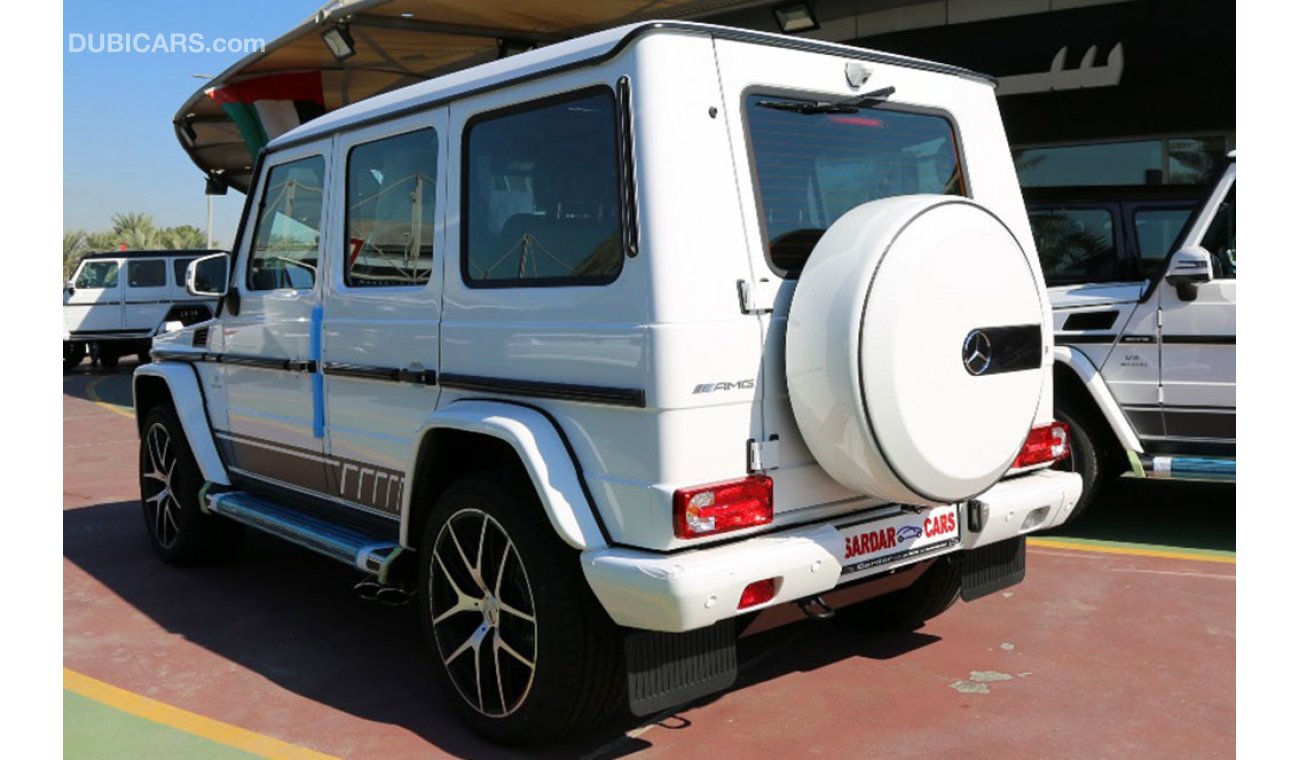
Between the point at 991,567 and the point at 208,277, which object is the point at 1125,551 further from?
the point at 208,277

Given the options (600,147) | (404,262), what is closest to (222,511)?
(404,262)

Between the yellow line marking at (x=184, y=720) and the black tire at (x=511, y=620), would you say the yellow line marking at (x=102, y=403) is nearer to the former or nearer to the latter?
the yellow line marking at (x=184, y=720)

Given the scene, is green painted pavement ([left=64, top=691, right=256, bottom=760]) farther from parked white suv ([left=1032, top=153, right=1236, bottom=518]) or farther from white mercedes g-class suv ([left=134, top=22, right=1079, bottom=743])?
parked white suv ([left=1032, top=153, right=1236, bottom=518])

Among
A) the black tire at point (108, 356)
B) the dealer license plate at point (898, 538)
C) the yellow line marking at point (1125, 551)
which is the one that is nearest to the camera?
the dealer license plate at point (898, 538)

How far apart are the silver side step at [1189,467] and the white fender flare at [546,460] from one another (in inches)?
158

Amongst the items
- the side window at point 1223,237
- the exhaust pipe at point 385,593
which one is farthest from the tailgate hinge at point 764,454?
the side window at point 1223,237

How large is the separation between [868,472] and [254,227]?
3.42m

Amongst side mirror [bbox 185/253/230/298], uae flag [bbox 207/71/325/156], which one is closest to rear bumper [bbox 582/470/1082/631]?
side mirror [bbox 185/253/230/298]

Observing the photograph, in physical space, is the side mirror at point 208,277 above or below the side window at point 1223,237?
below

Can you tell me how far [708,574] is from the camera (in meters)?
3.18

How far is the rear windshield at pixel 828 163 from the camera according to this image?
360 cm

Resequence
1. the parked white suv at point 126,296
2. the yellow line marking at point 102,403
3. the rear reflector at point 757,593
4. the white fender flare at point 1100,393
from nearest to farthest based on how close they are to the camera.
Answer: the rear reflector at point 757,593 < the white fender flare at point 1100,393 < the yellow line marking at point 102,403 < the parked white suv at point 126,296

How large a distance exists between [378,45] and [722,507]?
9730 millimetres

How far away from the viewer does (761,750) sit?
371 centimetres
